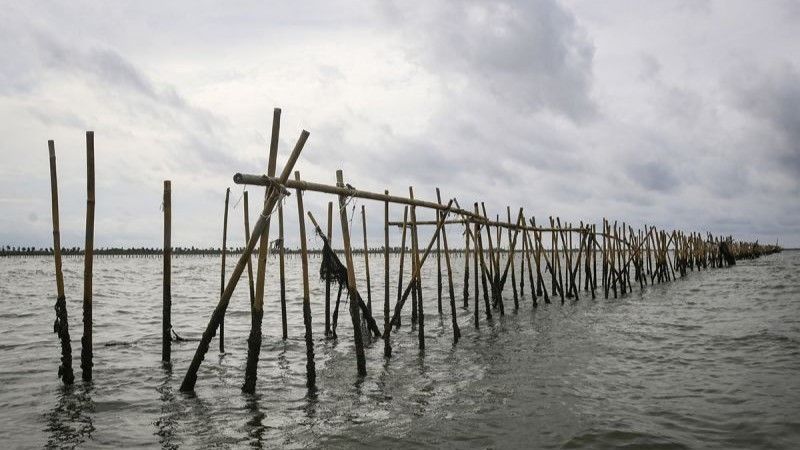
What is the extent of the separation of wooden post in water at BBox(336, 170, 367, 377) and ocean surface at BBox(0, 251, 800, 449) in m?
0.33

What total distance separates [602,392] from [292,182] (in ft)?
16.7

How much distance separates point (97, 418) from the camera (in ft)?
21.0

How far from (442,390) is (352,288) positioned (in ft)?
6.41

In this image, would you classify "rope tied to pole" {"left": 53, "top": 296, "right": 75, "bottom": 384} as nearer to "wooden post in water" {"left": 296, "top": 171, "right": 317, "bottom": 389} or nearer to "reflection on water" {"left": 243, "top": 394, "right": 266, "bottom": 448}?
"reflection on water" {"left": 243, "top": 394, "right": 266, "bottom": 448}

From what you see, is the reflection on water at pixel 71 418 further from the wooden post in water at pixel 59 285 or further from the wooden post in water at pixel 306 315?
the wooden post in water at pixel 306 315

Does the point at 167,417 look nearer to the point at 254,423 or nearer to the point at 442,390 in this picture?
the point at 254,423

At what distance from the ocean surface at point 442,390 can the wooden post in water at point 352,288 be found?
13.1 inches

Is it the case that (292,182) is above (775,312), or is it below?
above

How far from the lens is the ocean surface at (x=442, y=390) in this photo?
5738 millimetres

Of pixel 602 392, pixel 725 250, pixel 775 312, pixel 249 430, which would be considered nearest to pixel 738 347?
pixel 602 392

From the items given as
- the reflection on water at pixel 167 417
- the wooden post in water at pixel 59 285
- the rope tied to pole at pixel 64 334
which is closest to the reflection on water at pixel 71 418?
the rope tied to pole at pixel 64 334

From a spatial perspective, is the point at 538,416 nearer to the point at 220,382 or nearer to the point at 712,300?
the point at 220,382

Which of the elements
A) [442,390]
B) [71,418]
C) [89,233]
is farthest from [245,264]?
[442,390]

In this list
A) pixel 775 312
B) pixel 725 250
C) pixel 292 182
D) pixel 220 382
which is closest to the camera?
pixel 292 182
